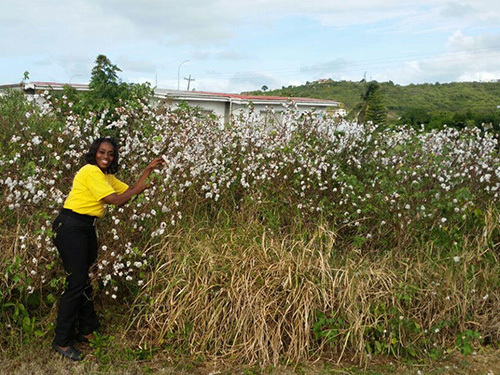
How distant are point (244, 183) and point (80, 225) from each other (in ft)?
6.38

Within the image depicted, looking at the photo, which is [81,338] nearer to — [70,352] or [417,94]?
[70,352]

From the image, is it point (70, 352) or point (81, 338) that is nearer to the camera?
point (70, 352)

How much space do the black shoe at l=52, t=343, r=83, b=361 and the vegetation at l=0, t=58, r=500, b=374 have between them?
148 mm

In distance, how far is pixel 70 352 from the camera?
3.90 meters

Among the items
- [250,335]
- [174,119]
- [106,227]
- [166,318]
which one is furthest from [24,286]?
[174,119]

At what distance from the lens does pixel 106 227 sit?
467 cm

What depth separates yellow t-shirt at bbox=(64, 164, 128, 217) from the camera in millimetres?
3793

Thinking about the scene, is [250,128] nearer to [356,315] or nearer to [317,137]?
[317,137]

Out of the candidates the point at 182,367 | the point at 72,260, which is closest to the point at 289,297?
the point at 182,367

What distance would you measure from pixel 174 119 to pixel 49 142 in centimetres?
153

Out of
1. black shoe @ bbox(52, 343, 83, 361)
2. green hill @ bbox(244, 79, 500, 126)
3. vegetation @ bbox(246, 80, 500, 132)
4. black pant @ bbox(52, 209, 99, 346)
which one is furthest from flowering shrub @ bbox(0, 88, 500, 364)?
vegetation @ bbox(246, 80, 500, 132)

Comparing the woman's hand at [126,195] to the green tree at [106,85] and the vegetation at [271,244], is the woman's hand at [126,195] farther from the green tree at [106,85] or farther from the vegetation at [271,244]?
the green tree at [106,85]

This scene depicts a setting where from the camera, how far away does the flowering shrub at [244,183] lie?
4.51m

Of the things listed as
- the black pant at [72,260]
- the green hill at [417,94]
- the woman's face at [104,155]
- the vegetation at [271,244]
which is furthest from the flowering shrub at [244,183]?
the green hill at [417,94]
